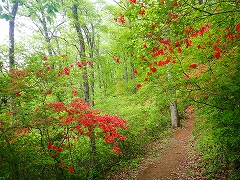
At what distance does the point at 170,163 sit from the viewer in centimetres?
784

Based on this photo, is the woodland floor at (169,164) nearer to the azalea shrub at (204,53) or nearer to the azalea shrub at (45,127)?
the azalea shrub at (204,53)

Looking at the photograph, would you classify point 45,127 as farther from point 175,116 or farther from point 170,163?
point 175,116

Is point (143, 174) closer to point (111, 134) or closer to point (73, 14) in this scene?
point (111, 134)

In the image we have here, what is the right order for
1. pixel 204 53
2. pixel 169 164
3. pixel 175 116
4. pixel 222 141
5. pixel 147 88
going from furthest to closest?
pixel 175 116 < pixel 169 164 < pixel 147 88 < pixel 204 53 < pixel 222 141

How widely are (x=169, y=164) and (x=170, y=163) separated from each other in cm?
9

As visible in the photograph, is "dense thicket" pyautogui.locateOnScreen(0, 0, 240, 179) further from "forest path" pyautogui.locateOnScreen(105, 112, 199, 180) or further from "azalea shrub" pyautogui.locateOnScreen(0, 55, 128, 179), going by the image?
"forest path" pyautogui.locateOnScreen(105, 112, 199, 180)

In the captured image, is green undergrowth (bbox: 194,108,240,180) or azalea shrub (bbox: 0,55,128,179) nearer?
green undergrowth (bbox: 194,108,240,180)

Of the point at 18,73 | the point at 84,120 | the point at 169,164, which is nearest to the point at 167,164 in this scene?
the point at 169,164

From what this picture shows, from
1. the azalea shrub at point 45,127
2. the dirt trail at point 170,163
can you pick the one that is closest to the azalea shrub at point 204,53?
the dirt trail at point 170,163

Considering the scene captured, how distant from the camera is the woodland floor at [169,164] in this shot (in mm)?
6735

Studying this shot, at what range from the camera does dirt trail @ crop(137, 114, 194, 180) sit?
23.2 feet

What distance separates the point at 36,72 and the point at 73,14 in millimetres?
4284

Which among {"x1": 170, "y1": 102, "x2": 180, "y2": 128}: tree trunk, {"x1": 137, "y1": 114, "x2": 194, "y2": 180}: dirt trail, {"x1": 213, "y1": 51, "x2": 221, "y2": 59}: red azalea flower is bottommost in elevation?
{"x1": 137, "y1": 114, "x2": 194, "y2": 180}: dirt trail

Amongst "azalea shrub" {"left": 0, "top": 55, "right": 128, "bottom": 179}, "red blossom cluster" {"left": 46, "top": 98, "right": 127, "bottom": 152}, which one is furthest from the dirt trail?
"red blossom cluster" {"left": 46, "top": 98, "right": 127, "bottom": 152}
